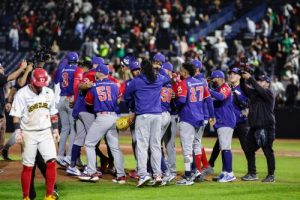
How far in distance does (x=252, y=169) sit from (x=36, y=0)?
88.9 ft

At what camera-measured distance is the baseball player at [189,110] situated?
14.9 m

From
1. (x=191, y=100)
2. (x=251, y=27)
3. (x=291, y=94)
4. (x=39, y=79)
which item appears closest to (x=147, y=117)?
(x=191, y=100)

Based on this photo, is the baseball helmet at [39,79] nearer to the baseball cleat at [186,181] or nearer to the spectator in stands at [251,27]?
the baseball cleat at [186,181]

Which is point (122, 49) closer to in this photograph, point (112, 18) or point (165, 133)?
point (112, 18)

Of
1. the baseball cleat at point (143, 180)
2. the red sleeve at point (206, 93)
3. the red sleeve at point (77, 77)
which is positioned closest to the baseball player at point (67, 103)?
the red sleeve at point (77, 77)

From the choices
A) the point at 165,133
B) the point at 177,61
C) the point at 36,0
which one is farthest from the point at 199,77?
the point at 36,0

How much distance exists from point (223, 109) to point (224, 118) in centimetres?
19

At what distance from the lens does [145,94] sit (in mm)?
14492

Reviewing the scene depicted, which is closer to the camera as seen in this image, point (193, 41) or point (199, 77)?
point (199, 77)

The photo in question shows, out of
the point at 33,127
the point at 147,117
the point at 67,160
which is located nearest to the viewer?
the point at 33,127

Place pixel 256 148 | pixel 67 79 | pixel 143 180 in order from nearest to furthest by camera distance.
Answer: pixel 143 180 < pixel 256 148 < pixel 67 79

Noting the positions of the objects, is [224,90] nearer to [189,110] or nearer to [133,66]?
[189,110]

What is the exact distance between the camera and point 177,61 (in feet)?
103

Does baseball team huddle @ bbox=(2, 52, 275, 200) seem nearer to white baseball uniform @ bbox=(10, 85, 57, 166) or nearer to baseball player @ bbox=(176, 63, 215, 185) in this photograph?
baseball player @ bbox=(176, 63, 215, 185)
